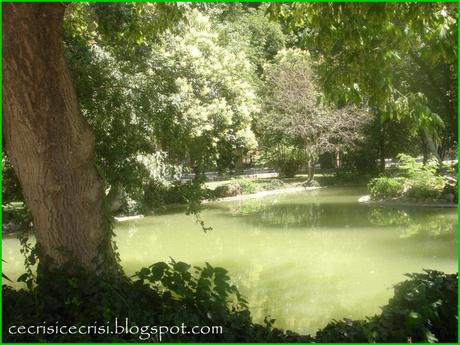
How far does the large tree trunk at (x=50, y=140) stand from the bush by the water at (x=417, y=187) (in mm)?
16018

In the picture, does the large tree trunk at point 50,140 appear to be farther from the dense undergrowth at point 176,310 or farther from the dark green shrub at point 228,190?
the dark green shrub at point 228,190

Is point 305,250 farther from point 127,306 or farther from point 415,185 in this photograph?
point 415,185

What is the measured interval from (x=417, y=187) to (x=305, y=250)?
29.0ft

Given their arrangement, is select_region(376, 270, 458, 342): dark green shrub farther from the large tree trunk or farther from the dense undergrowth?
the large tree trunk

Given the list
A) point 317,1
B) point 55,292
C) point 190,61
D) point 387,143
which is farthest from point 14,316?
point 387,143

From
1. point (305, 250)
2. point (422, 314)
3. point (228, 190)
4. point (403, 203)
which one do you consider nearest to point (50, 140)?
point (422, 314)

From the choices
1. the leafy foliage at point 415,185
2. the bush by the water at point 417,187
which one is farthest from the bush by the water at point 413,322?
the leafy foliage at point 415,185

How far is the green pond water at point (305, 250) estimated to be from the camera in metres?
7.86

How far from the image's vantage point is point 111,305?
429cm

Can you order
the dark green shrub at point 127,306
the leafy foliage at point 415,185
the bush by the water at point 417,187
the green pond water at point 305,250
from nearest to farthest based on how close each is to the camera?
the dark green shrub at point 127,306, the green pond water at point 305,250, the bush by the water at point 417,187, the leafy foliage at point 415,185

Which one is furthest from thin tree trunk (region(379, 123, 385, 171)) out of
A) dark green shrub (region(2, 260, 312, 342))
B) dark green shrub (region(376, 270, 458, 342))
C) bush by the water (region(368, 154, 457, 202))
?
dark green shrub (region(2, 260, 312, 342))

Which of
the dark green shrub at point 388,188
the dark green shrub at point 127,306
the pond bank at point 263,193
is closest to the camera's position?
the dark green shrub at point 127,306

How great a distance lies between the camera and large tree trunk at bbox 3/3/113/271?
162 inches

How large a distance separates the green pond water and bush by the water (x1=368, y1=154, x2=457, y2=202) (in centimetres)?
113
